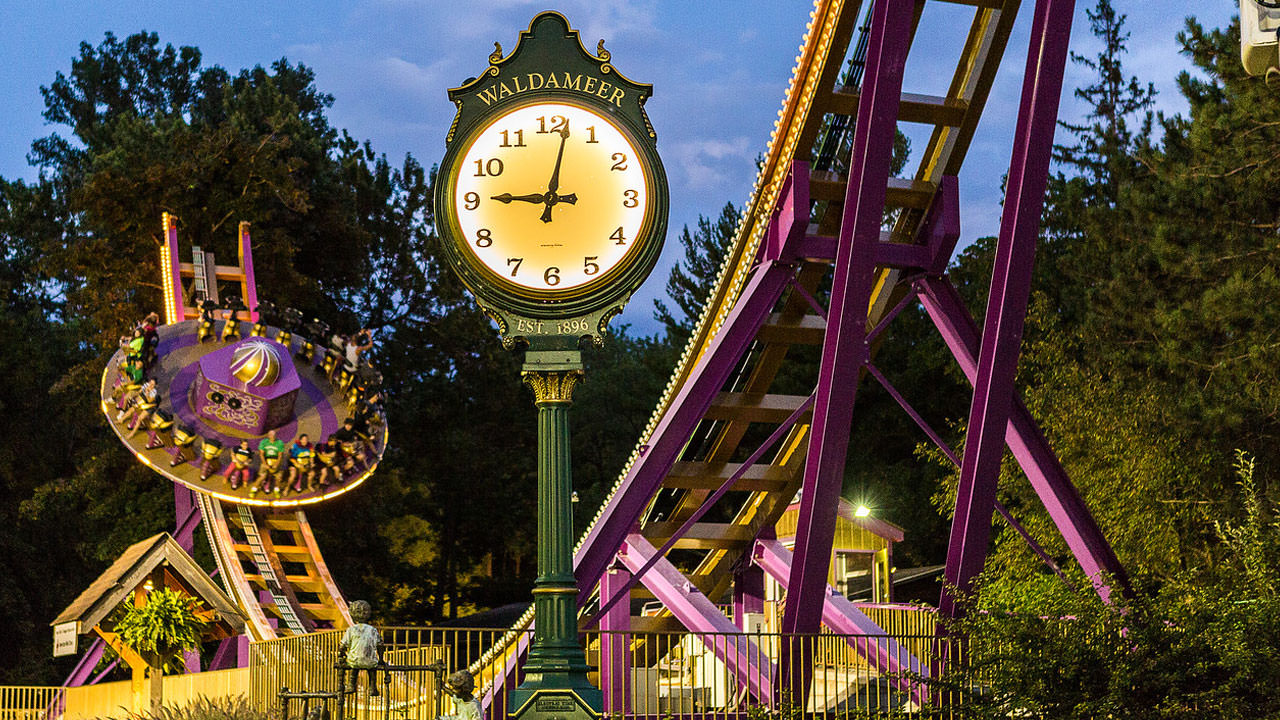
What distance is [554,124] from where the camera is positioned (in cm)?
1085

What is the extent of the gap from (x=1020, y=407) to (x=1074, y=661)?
4645 mm

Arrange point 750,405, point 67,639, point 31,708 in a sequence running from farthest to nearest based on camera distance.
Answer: point 31,708
point 750,405
point 67,639

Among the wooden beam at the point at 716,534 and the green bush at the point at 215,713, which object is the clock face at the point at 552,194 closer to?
the green bush at the point at 215,713

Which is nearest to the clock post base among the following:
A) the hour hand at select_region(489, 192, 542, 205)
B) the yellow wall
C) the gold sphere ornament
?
the hour hand at select_region(489, 192, 542, 205)

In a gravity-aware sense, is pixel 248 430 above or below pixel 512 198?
above

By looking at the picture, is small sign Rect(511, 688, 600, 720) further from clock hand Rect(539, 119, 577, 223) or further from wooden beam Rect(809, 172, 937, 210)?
wooden beam Rect(809, 172, 937, 210)

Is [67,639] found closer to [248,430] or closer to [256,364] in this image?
[248,430]

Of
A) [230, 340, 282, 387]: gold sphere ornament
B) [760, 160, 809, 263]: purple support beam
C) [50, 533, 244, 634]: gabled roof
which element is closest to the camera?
[760, 160, 809, 263]: purple support beam

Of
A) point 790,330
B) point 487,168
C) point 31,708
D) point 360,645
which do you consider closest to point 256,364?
point 31,708

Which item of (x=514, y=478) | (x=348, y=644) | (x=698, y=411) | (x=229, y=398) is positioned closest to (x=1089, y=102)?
(x=514, y=478)

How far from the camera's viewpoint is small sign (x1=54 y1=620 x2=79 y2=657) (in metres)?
17.1

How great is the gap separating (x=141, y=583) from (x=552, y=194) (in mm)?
11327

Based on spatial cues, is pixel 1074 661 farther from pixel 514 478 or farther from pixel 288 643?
pixel 514 478

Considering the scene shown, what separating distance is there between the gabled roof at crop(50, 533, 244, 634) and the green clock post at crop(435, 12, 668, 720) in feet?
32.0
